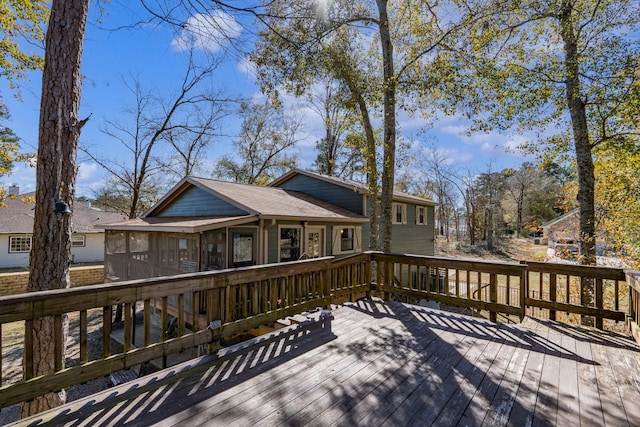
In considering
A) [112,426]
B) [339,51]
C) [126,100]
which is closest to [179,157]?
[126,100]

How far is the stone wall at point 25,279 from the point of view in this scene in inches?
518

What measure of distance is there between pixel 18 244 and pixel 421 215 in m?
25.3

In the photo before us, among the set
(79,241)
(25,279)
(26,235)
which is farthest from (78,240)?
(25,279)

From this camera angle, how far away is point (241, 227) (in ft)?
27.7

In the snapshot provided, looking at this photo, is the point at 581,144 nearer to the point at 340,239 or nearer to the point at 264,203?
the point at 340,239

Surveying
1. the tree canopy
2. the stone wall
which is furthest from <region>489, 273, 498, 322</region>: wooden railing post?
the stone wall

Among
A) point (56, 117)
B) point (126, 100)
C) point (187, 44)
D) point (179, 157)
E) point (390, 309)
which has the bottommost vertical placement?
point (390, 309)

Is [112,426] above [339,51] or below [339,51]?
below

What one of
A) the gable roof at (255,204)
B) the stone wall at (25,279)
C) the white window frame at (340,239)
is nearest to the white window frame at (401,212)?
the white window frame at (340,239)

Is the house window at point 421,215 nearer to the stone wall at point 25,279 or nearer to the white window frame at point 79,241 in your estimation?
the stone wall at point 25,279

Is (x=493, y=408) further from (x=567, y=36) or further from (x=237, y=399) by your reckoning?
(x=567, y=36)

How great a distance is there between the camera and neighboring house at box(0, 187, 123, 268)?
61.5 ft

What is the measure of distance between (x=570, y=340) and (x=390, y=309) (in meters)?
2.18

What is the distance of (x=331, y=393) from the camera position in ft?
7.76
